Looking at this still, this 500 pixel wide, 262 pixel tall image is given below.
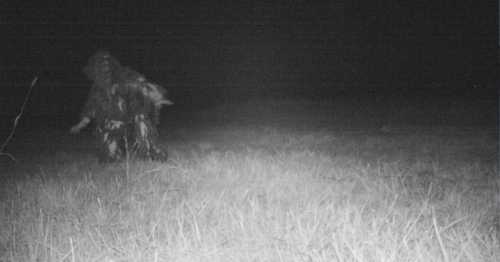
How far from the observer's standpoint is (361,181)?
591 centimetres

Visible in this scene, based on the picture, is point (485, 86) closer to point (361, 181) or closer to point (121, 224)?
point (361, 181)

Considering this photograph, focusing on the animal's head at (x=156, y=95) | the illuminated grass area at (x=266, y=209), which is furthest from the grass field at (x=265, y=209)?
the animal's head at (x=156, y=95)

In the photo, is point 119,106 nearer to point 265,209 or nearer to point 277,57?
point 265,209

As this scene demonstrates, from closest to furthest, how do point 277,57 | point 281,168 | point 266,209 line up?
1. point 266,209
2. point 281,168
3. point 277,57

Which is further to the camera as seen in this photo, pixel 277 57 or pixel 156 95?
pixel 277 57

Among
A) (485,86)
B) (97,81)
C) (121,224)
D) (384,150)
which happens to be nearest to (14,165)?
(97,81)

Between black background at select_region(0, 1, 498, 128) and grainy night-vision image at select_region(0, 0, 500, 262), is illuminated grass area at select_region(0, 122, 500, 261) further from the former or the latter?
black background at select_region(0, 1, 498, 128)

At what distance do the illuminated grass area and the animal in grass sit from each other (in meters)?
0.44

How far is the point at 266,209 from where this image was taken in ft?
14.6

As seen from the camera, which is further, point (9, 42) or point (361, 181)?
point (9, 42)

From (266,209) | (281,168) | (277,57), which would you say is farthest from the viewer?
(277,57)

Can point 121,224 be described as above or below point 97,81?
below

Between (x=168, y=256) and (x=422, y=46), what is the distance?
3114 cm

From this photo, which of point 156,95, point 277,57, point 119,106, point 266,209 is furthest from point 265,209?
point 277,57
